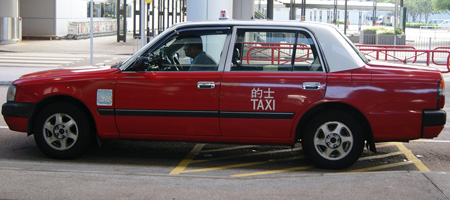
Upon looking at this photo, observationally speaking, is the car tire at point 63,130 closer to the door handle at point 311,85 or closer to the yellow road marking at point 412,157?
the door handle at point 311,85

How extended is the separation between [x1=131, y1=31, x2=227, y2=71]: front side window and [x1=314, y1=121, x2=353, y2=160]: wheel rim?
1432mm

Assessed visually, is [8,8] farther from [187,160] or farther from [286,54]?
[286,54]

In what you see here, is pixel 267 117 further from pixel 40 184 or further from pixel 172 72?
pixel 40 184

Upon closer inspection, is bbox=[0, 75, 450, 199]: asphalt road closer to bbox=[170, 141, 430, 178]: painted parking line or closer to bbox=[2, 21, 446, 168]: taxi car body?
bbox=[170, 141, 430, 178]: painted parking line

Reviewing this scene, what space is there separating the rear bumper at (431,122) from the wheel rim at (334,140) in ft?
2.65

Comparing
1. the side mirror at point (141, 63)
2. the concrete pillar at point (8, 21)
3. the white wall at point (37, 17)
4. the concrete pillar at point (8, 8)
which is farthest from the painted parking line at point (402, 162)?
the white wall at point (37, 17)

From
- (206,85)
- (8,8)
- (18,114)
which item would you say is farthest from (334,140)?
(8,8)

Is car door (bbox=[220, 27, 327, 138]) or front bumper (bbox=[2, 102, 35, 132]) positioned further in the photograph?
front bumper (bbox=[2, 102, 35, 132])

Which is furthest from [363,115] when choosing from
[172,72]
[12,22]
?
[12,22]

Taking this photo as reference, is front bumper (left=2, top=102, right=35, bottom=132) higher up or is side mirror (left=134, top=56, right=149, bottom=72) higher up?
side mirror (left=134, top=56, right=149, bottom=72)

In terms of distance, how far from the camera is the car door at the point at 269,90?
668 cm

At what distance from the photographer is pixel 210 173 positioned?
6.67 meters

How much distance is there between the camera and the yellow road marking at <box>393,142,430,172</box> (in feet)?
23.4

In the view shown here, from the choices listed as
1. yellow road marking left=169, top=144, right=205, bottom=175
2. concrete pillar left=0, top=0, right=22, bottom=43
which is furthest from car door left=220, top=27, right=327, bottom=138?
concrete pillar left=0, top=0, right=22, bottom=43
